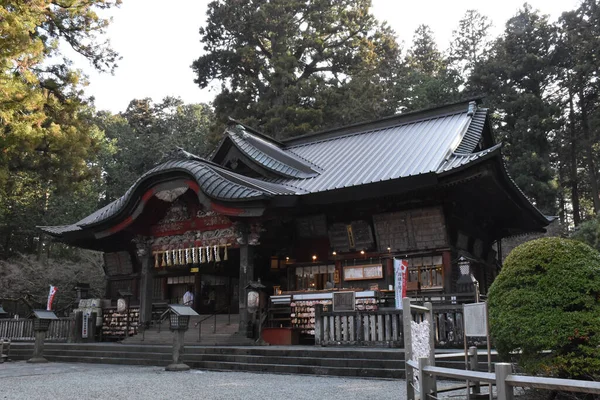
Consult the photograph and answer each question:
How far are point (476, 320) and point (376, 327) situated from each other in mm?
4825

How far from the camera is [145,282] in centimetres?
1678

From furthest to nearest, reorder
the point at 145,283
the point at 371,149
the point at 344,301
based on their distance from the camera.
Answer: the point at 371,149, the point at 145,283, the point at 344,301

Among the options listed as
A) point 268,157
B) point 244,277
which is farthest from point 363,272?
point 268,157

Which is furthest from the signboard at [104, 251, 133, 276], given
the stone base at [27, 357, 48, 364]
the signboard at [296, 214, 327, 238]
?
the signboard at [296, 214, 327, 238]

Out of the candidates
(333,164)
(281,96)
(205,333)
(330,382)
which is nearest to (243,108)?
(281,96)

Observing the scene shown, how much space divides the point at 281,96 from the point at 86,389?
2643cm

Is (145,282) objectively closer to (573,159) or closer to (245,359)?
(245,359)

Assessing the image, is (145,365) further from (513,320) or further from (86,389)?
(513,320)

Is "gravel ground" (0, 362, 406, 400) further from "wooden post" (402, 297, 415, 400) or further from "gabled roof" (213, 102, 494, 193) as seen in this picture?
"gabled roof" (213, 102, 494, 193)

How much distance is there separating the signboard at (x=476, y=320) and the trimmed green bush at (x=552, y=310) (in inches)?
4.9

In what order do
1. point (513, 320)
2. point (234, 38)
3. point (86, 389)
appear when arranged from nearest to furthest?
point (513, 320) → point (86, 389) → point (234, 38)

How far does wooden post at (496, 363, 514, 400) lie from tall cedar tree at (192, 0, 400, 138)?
90.9ft

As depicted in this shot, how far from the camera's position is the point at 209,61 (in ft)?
116

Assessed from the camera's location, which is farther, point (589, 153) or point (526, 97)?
point (589, 153)
